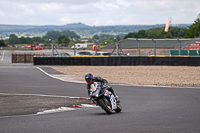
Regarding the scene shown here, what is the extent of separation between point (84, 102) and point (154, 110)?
3015 mm

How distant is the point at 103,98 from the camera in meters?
9.82

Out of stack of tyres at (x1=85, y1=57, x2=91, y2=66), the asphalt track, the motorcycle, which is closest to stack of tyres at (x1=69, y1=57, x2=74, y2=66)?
stack of tyres at (x1=85, y1=57, x2=91, y2=66)

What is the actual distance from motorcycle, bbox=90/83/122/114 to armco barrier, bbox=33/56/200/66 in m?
22.3

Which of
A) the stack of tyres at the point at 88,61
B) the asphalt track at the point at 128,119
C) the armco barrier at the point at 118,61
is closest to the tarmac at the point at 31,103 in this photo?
the asphalt track at the point at 128,119

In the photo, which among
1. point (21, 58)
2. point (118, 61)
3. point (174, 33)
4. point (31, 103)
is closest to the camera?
point (31, 103)

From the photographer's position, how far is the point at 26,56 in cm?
4462

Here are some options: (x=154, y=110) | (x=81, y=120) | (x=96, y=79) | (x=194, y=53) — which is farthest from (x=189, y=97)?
(x=194, y=53)

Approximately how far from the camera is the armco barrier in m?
31.4

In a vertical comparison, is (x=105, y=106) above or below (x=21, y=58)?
below

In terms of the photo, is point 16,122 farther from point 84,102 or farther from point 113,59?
point 113,59

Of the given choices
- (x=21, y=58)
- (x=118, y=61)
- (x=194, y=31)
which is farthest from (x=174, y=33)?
(x=118, y=61)

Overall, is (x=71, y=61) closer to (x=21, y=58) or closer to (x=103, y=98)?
(x=21, y=58)

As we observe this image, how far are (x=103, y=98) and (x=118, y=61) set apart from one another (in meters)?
23.4

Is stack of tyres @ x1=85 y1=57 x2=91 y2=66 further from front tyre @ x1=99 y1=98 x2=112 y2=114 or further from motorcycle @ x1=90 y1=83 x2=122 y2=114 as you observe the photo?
front tyre @ x1=99 y1=98 x2=112 y2=114
